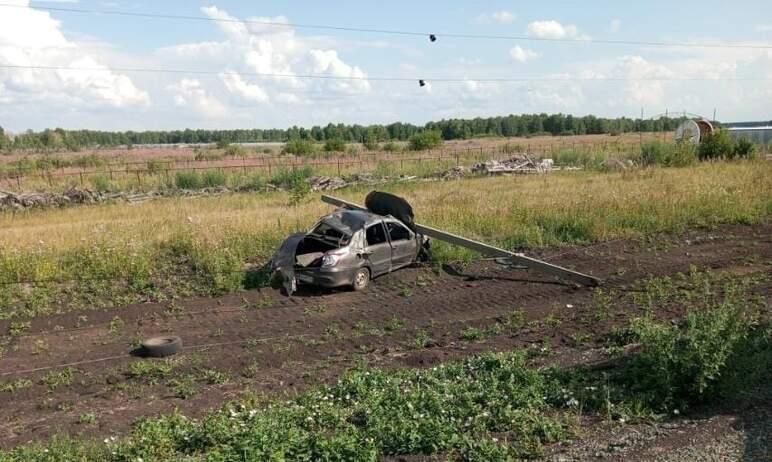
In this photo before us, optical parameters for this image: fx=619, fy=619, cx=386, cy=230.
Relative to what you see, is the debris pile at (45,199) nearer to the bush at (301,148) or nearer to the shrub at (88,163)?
the shrub at (88,163)

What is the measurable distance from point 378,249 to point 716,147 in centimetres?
3207

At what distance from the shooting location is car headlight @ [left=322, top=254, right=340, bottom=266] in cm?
1266

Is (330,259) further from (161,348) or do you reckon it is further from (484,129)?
(484,129)

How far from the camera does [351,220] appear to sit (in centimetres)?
1366

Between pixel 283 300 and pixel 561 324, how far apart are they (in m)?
5.50

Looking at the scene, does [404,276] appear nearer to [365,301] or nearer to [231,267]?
[365,301]

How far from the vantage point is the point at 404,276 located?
14234 millimetres

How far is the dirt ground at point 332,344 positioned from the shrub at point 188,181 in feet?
74.2

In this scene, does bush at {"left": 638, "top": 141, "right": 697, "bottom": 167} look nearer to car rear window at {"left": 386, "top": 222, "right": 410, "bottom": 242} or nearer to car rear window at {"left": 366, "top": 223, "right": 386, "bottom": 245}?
car rear window at {"left": 386, "top": 222, "right": 410, "bottom": 242}

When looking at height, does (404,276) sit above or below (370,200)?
below

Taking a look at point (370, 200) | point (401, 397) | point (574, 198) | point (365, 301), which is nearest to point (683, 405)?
point (401, 397)

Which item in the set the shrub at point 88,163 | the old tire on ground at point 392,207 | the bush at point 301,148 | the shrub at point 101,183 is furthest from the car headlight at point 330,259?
the bush at point 301,148

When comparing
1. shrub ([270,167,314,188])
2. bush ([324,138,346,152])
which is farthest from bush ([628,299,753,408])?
bush ([324,138,346,152])

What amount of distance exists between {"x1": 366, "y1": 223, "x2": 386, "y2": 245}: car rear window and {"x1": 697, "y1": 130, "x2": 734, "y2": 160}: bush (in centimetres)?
3057
